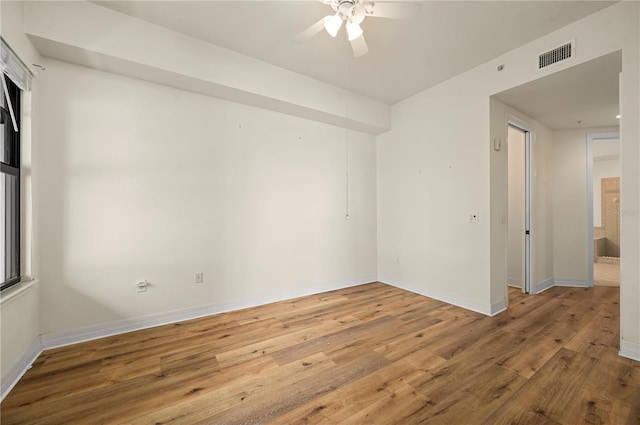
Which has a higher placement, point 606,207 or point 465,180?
point 465,180

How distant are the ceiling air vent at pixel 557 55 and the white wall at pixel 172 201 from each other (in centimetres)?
254

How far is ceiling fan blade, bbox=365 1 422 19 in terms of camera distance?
171 cm

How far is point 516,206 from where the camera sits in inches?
161

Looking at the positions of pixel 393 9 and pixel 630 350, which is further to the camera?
pixel 630 350

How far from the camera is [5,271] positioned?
188cm

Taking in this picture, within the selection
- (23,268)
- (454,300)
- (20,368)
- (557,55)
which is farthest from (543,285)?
(23,268)

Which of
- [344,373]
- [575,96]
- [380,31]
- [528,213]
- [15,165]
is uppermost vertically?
[380,31]

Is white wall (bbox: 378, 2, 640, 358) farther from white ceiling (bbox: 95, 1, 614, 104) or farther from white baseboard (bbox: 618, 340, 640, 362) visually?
white ceiling (bbox: 95, 1, 614, 104)

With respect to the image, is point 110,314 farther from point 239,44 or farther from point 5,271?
point 239,44

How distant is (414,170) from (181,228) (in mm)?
3350

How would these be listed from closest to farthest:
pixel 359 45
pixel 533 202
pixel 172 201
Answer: pixel 359 45
pixel 172 201
pixel 533 202

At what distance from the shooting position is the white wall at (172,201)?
2.34m

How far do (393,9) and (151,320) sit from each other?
3616 millimetres

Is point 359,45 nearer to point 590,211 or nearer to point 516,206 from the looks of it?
point 516,206
